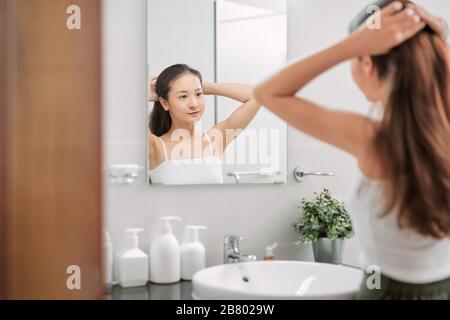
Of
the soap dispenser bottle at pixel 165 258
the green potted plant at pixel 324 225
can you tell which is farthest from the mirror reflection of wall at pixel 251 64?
the soap dispenser bottle at pixel 165 258

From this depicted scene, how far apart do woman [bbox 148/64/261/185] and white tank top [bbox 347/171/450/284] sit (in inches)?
14.8

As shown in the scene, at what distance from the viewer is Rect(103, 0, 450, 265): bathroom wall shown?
108 cm

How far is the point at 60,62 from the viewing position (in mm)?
655

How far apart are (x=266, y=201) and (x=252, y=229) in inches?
3.5

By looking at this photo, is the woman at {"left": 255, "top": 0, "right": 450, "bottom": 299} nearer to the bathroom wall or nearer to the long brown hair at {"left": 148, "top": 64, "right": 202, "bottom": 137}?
the bathroom wall

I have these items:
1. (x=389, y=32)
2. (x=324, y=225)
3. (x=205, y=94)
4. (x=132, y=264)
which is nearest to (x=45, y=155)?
(x=132, y=264)

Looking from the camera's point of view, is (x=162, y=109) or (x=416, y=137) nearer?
(x=416, y=137)

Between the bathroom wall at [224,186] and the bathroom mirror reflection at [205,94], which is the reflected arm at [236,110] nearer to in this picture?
the bathroom mirror reflection at [205,94]

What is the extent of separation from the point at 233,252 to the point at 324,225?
0.27 m

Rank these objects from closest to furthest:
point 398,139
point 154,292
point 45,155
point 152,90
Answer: point 45,155 → point 398,139 → point 154,292 → point 152,90

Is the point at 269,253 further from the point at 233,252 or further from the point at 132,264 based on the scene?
the point at 132,264

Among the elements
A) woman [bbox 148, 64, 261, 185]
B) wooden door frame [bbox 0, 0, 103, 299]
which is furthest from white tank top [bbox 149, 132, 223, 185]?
wooden door frame [bbox 0, 0, 103, 299]

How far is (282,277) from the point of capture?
45.3 inches
